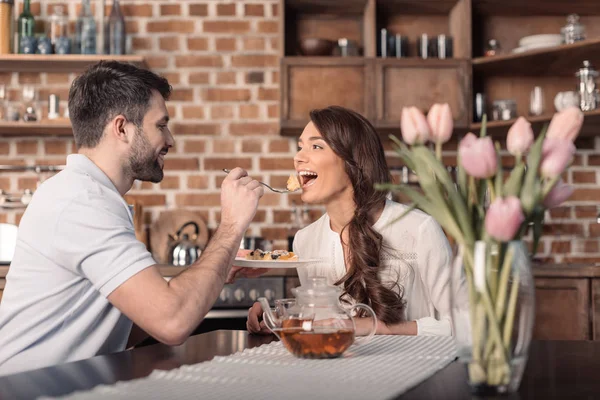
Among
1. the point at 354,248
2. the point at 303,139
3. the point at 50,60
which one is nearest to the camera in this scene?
the point at 354,248

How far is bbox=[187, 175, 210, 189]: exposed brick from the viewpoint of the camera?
3805mm

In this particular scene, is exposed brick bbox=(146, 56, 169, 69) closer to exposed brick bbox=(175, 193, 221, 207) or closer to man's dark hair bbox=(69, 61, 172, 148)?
exposed brick bbox=(175, 193, 221, 207)

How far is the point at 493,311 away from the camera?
1.00 meters

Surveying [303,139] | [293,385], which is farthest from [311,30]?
[293,385]

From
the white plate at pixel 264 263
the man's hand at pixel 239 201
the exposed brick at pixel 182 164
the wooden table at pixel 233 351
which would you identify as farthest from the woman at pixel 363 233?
the exposed brick at pixel 182 164

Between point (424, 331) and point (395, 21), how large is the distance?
236 centimetres

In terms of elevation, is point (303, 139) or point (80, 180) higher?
point (303, 139)

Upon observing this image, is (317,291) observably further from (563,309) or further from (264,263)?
(563,309)

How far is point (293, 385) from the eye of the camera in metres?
1.09

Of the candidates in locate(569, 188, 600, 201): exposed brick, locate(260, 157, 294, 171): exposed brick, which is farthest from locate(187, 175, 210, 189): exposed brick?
locate(569, 188, 600, 201): exposed brick

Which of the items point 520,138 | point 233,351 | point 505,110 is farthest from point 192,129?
point 520,138

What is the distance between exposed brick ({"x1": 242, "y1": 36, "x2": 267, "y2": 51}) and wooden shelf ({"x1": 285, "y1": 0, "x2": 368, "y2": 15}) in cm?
24

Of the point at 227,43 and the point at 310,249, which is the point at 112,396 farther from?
the point at 227,43

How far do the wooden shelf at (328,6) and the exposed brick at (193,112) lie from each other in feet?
2.24
